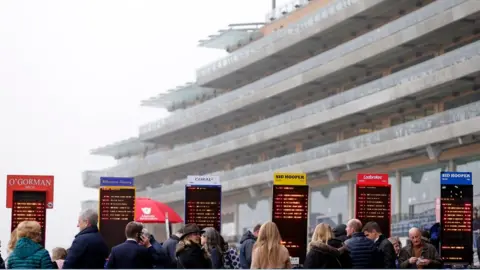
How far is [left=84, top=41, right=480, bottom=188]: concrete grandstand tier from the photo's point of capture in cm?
5981

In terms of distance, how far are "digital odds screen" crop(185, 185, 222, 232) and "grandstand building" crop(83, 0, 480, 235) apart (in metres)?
30.1

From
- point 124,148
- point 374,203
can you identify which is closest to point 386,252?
point 374,203

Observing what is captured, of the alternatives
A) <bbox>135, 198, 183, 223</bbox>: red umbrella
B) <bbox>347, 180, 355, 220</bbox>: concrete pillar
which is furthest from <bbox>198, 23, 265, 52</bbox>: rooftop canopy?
<bbox>135, 198, 183, 223</bbox>: red umbrella

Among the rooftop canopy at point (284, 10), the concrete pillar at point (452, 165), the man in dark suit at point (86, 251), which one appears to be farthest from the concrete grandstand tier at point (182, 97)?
the man in dark suit at point (86, 251)

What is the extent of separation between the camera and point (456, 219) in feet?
→ 85.6

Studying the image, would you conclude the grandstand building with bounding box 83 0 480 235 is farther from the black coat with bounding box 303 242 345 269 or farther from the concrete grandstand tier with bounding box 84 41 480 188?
the black coat with bounding box 303 242 345 269

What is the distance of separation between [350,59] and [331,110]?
120 inches

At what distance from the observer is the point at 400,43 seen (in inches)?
2576

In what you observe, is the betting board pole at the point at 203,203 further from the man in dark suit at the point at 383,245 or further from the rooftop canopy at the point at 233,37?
the rooftop canopy at the point at 233,37

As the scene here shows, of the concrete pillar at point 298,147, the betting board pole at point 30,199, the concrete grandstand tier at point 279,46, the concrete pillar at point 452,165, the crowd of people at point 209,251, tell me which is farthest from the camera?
the concrete pillar at point 298,147

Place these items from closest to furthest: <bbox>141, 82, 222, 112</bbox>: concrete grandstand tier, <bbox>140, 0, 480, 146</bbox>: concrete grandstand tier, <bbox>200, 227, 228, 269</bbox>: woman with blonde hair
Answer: <bbox>200, 227, 228, 269</bbox>: woman with blonde hair, <bbox>140, 0, 480, 146</bbox>: concrete grandstand tier, <bbox>141, 82, 222, 112</bbox>: concrete grandstand tier

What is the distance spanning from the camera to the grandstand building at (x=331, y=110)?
6188cm

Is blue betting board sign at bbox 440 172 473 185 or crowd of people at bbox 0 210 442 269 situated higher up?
blue betting board sign at bbox 440 172 473 185

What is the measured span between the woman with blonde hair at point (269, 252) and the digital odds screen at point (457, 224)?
9638mm
